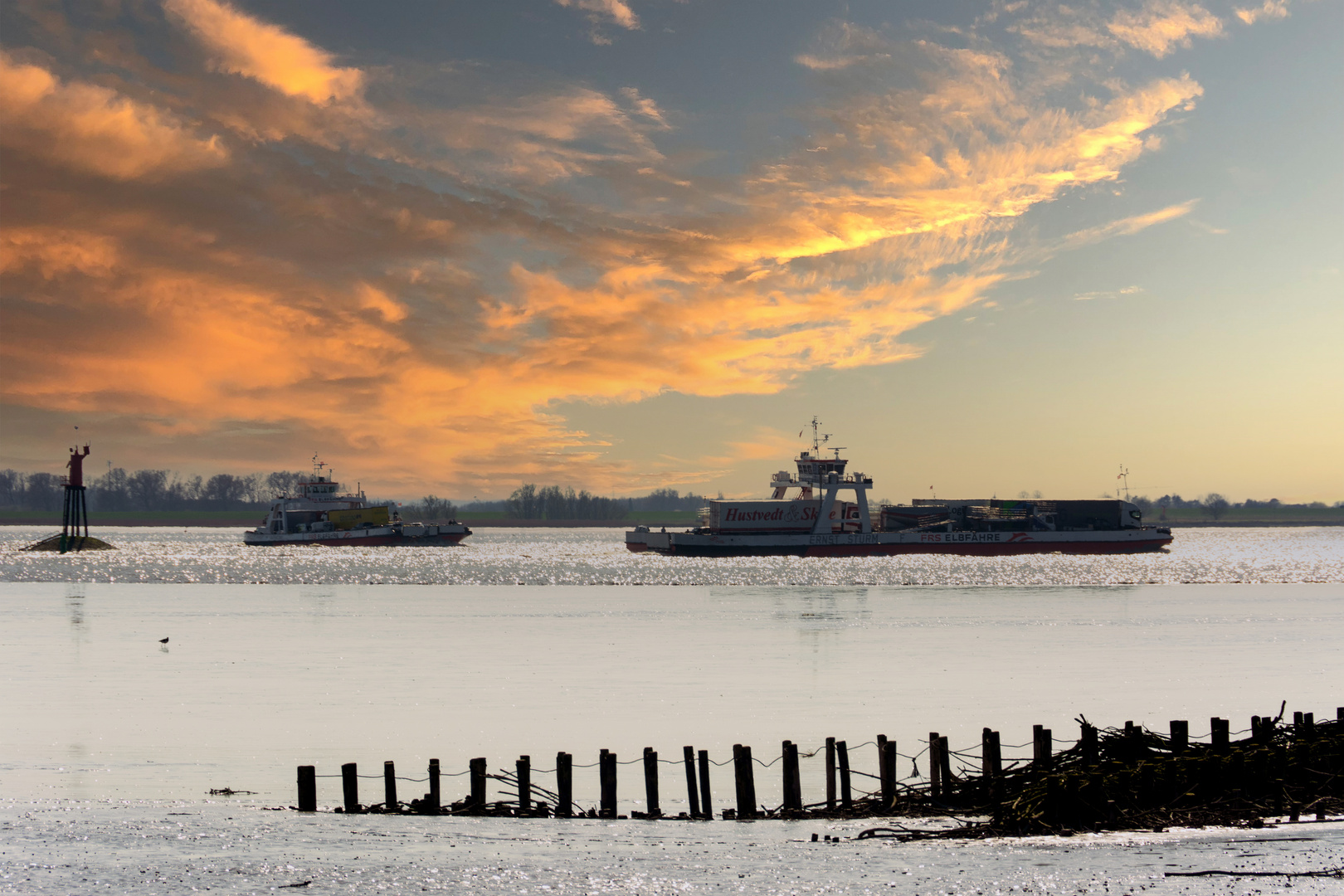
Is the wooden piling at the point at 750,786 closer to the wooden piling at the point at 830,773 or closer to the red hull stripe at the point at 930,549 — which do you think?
the wooden piling at the point at 830,773

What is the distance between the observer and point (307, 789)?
14.4m

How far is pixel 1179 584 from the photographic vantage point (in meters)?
76.0

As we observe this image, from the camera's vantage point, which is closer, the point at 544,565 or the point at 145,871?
the point at 145,871

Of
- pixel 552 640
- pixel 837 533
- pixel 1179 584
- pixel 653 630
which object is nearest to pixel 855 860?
pixel 552 640

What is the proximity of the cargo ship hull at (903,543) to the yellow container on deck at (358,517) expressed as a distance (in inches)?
1737

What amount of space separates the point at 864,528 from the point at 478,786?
10334 cm

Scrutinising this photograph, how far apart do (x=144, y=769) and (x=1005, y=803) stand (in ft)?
46.3

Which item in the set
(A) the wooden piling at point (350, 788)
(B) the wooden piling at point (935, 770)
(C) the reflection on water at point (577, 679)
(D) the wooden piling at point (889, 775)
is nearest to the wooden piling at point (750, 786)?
(D) the wooden piling at point (889, 775)

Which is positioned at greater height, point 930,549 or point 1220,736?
point 1220,736

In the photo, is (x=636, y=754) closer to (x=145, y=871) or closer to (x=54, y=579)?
(x=145, y=871)

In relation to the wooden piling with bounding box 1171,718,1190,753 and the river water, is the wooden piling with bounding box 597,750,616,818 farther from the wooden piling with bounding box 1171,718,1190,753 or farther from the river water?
the wooden piling with bounding box 1171,718,1190,753

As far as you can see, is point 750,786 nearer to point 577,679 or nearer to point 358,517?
point 577,679

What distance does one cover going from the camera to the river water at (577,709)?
11.0 m

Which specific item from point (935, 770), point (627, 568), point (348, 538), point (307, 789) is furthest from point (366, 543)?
point (935, 770)
